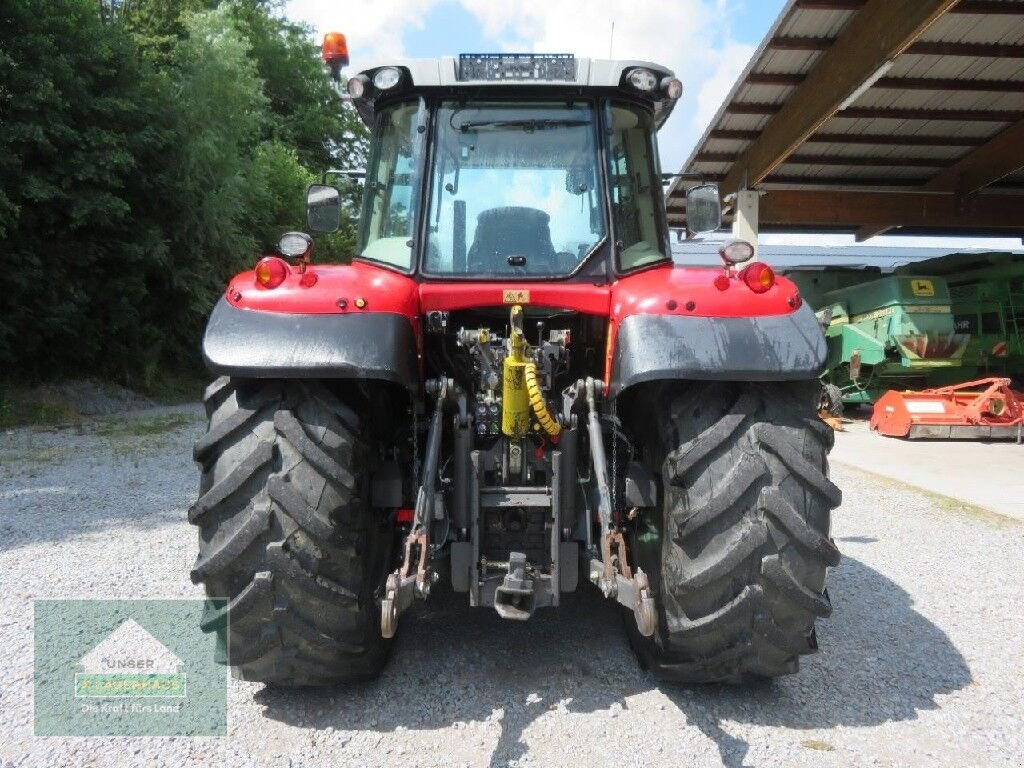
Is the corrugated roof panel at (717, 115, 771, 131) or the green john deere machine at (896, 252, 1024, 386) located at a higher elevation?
the corrugated roof panel at (717, 115, 771, 131)

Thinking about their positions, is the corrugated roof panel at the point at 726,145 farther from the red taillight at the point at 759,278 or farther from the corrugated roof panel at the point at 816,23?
the red taillight at the point at 759,278

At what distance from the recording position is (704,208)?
11.1ft

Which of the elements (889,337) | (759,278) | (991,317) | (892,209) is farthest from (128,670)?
(892,209)

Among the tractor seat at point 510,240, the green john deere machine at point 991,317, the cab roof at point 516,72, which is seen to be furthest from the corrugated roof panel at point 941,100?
the tractor seat at point 510,240

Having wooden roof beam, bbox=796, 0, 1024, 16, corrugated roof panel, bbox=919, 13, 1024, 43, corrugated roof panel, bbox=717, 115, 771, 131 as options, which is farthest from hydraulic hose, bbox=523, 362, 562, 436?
corrugated roof panel, bbox=717, 115, 771, 131

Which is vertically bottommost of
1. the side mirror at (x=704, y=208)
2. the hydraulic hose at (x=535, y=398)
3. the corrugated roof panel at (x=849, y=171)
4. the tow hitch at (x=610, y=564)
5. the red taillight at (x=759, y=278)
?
the tow hitch at (x=610, y=564)

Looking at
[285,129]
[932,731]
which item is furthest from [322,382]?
[285,129]

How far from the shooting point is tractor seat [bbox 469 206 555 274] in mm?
2820

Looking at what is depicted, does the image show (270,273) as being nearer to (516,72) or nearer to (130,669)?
(516,72)

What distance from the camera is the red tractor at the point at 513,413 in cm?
A: 222

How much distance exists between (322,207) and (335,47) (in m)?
0.66

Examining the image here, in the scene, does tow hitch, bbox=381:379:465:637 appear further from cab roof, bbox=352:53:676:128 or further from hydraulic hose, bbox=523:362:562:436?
cab roof, bbox=352:53:676:128

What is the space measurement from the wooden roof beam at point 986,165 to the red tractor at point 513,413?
33.1ft

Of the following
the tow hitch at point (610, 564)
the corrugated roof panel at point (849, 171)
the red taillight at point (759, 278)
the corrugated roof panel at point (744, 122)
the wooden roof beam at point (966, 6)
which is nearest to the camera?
the tow hitch at point (610, 564)
